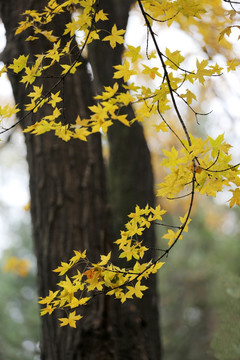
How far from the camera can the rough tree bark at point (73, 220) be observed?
5.37 feet

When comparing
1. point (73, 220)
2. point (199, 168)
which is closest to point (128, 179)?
point (73, 220)

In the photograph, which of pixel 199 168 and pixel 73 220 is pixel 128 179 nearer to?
pixel 73 220

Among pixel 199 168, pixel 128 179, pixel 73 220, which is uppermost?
pixel 128 179

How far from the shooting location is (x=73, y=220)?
1.77 m

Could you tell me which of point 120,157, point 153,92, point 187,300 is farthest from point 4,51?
point 187,300

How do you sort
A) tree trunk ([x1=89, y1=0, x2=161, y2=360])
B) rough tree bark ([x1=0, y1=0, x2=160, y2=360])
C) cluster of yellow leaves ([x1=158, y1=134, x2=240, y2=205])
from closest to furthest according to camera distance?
cluster of yellow leaves ([x1=158, y1=134, x2=240, y2=205]), rough tree bark ([x1=0, y1=0, x2=160, y2=360]), tree trunk ([x1=89, y1=0, x2=161, y2=360])

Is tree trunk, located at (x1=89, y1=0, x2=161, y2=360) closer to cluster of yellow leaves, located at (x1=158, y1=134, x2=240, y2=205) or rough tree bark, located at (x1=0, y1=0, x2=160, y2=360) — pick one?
rough tree bark, located at (x1=0, y1=0, x2=160, y2=360)

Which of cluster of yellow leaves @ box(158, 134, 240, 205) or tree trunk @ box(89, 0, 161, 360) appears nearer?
cluster of yellow leaves @ box(158, 134, 240, 205)

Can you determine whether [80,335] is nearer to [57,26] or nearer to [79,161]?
[79,161]

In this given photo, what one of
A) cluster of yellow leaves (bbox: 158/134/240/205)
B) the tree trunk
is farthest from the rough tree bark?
cluster of yellow leaves (bbox: 158/134/240/205)

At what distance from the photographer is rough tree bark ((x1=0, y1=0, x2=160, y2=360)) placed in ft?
5.37

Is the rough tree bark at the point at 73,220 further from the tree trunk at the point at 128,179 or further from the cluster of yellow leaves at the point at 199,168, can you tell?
the cluster of yellow leaves at the point at 199,168

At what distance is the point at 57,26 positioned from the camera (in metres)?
1.81

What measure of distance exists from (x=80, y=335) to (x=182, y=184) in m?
0.96
